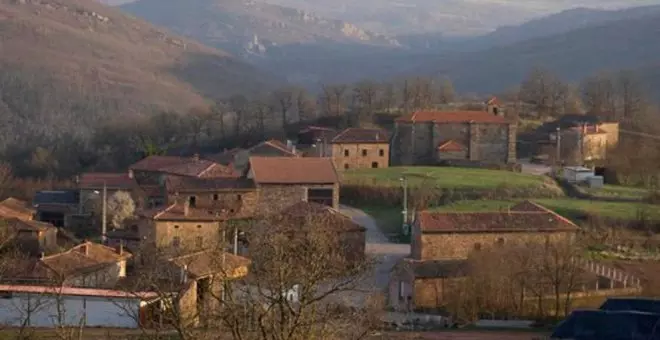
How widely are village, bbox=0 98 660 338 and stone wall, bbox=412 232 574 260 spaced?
36mm

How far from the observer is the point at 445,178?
39438 millimetres

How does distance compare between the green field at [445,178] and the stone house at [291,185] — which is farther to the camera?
the green field at [445,178]

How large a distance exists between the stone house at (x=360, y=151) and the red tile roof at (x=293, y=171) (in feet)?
22.8

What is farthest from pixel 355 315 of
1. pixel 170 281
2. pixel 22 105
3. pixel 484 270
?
pixel 22 105

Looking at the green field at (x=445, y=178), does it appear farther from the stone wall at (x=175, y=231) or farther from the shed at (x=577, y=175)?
the stone wall at (x=175, y=231)

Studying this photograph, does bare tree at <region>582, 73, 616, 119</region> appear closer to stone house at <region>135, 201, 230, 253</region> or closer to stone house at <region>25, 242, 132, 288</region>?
stone house at <region>135, 201, 230, 253</region>

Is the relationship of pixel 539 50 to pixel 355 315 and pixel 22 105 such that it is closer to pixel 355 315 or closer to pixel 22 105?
pixel 22 105

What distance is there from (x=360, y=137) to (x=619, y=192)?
9.92 meters

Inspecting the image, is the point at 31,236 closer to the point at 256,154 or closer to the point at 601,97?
the point at 256,154

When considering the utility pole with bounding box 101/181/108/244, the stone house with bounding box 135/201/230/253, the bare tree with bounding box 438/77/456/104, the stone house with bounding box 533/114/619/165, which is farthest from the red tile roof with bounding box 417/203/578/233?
the bare tree with bounding box 438/77/456/104

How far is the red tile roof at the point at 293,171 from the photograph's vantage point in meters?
35.6

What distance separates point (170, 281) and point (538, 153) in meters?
36.2

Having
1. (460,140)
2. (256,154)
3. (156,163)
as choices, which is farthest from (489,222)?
(460,140)

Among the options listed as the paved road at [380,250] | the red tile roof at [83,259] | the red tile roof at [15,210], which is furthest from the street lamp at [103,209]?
the paved road at [380,250]
